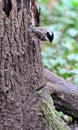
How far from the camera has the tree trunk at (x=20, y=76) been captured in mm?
2674

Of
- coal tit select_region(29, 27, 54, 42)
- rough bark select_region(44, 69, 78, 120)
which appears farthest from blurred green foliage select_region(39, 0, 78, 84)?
coal tit select_region(29, 27, 54, 42)

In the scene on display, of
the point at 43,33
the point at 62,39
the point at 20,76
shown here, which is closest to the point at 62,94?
the point at 20,76

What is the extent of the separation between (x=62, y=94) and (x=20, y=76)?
0.83 m

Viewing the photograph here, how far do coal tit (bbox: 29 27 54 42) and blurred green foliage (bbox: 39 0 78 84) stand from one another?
2091 millimetres

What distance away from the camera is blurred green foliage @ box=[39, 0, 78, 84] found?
531cm

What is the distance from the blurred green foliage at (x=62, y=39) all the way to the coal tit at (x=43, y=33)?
2.09 metres

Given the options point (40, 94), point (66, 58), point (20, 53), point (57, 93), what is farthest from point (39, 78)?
point (66, 58)

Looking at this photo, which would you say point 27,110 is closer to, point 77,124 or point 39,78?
point 39,78

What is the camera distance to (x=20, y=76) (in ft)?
9.27

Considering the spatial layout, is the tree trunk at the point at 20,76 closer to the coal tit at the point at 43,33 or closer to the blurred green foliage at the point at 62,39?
the coal tit at the point at 43,33

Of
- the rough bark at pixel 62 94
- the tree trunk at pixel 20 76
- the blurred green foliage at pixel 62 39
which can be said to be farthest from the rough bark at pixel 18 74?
the blurred green foliage at pixel 62 39

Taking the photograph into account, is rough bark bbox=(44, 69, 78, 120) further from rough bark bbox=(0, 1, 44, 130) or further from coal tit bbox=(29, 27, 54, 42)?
coal tit bbox=(29, 27, 54, 42)

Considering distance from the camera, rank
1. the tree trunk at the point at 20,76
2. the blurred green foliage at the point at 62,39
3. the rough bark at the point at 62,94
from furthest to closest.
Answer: the blurred green foliage at the point at 62,39
the rough bark at the point at 62,94
the tree trunk at the point at 20,76

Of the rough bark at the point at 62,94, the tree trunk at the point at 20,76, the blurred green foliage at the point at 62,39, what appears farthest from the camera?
the blurred green foliage at the point at 62,39
